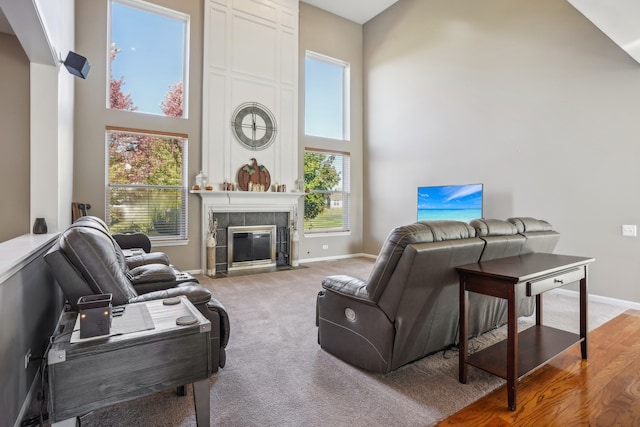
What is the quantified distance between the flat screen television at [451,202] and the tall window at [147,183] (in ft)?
13.4

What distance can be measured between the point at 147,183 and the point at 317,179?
3.24m

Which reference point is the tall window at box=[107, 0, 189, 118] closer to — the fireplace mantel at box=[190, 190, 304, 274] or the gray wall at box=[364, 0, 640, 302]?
the fireplace mantel at box=[190, 190, 304, 274]

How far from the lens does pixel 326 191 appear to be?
7.25 metres

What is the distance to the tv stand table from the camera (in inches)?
76.6

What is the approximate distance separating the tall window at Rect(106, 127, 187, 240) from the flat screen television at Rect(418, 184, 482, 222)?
13.4 ft

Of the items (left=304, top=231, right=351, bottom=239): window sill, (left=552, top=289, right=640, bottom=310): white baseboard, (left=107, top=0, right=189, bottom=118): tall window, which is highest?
(left=107, top=0, right=189, bottom=118): tall window

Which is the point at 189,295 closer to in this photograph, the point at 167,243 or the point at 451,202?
the point at 167,243

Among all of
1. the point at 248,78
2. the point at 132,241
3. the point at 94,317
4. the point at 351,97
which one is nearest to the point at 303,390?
the point at 94,317

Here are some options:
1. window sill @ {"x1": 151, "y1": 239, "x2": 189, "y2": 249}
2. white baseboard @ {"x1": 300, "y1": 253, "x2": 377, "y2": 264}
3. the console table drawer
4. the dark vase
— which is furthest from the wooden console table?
white baseboard @ {"x1": 300, "y1": 253, "x2": 377, "y2": 264}

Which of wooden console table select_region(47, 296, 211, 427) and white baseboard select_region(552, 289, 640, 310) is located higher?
wooden console table select_region(47, 296, 211, 427)

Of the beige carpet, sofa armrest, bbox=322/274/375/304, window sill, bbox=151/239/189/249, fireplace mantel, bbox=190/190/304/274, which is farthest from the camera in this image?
fireplace mantel, bbox=190/190/304/274

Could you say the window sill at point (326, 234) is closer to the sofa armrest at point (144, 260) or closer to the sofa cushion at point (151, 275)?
the sofa armrest at point (144, 260)

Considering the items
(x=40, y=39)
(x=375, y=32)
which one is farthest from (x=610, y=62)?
(x=40, y=39)

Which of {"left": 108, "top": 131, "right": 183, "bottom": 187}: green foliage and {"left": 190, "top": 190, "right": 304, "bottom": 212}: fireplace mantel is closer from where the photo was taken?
{"left": 108, "top": 131, "right": 183, "bottom": 187}: green foliage
